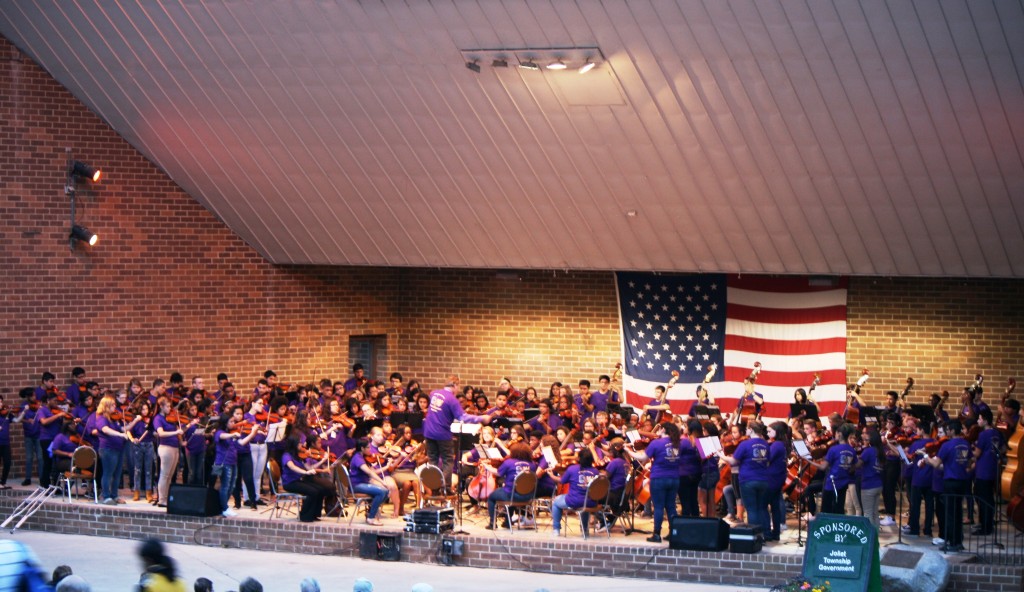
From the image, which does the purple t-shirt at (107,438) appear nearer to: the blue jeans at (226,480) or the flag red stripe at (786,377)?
the blue jeans at (226,480)

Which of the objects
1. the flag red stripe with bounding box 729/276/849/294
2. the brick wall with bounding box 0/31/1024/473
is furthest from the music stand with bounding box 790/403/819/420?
the flag red stripe with bounding box 729/276/849/294

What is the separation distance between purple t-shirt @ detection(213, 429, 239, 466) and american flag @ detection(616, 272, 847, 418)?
283 inches

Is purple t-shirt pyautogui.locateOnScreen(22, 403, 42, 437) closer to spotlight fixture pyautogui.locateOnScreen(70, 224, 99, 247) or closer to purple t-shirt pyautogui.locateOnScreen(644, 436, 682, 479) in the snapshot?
spotlight fixture pyautogui.locateOnScreen(70, 224, 99, 247)

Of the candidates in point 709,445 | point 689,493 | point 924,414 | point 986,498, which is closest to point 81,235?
point 689,493

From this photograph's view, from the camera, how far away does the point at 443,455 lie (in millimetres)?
19500

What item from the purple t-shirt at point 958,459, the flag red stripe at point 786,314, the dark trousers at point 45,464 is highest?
the flag red stripe at point 786,314

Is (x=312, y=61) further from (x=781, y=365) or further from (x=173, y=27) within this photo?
(x=781, y=365)

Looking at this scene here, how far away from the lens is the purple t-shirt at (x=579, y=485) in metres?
17.1

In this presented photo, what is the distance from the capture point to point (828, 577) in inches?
556

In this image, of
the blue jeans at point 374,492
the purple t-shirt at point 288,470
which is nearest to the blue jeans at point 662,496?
the blue jeans at point 374,492

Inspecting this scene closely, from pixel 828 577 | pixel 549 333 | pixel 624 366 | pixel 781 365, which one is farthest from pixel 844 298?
pixel 828 577

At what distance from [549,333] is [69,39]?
9190mm

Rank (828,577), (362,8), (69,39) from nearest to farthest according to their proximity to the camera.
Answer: (828,577) < (362,8) < (69,39)

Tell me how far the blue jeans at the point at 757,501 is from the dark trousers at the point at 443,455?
166 inches
